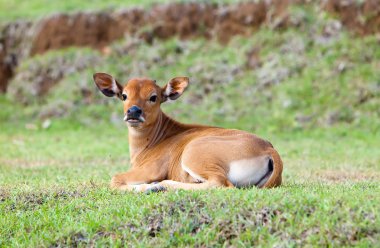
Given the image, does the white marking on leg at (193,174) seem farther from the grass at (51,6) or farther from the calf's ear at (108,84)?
the grass at (51,6)

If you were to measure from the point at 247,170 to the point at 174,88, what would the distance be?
2.18 metres

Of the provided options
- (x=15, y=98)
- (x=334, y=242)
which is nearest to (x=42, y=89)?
(x=15, y=98)

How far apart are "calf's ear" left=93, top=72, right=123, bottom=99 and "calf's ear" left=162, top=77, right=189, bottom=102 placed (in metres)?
0.64

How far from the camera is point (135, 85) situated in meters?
9.96

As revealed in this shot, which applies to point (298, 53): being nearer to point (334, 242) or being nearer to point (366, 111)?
point (366, 111)

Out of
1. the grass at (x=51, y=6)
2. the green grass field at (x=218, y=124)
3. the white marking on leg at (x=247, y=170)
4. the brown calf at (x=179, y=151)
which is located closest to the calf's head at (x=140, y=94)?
the brown calf at (x=179, y=151)

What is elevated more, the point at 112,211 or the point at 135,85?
the point at 135,85

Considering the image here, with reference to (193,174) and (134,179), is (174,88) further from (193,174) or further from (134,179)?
(193,174)

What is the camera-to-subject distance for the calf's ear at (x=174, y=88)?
10.5 meters

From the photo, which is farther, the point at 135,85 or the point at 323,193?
the point at 135,85

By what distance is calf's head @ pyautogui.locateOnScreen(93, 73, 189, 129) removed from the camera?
32.3ft

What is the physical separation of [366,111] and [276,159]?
1094 centimetres

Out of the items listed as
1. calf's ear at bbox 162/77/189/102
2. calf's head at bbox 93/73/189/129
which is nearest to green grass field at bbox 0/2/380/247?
calf's head at bbox 93/73/189/129

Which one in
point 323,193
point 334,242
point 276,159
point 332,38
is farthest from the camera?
point 332,38
